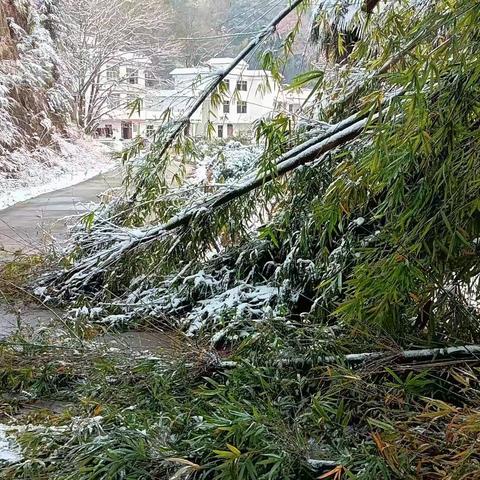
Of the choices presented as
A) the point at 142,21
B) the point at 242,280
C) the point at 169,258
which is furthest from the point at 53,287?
the point at 142,21

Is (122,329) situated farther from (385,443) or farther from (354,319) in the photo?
(385,443)

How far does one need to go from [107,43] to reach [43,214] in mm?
10169

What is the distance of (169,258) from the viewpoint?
3.85 m

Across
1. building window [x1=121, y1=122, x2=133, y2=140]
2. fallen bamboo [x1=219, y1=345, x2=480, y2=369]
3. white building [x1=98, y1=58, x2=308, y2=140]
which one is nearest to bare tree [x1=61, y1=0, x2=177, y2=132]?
building window [x1=121, y1=122, x2=133, y2=140]

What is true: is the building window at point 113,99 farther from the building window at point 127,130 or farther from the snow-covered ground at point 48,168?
the snow-covered ground at point 48,168

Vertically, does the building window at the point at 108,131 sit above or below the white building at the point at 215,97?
below

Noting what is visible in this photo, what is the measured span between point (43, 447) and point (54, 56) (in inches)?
500

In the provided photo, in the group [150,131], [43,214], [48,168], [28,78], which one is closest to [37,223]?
[43,214]

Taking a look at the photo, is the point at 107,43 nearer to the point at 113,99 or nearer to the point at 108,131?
the point at 113,99

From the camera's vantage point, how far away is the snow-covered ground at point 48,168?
37.2 ft

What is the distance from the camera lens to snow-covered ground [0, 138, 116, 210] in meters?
11.3

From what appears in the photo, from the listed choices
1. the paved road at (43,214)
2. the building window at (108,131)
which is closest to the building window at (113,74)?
the building window at (108,131)

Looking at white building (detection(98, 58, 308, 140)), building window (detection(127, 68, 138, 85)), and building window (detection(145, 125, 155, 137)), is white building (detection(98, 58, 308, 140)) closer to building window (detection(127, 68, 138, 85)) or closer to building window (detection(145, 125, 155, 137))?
building window (detection(145, 125, 155, 137))

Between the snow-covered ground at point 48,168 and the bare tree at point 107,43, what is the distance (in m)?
1.23
